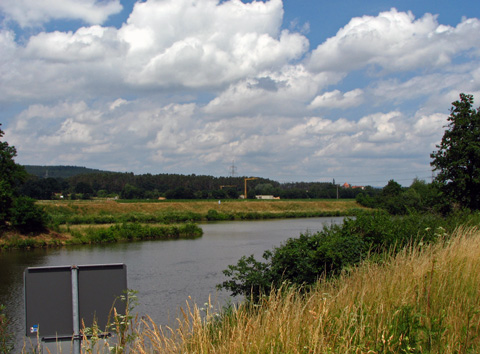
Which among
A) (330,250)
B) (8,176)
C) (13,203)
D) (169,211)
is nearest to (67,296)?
(330,250)

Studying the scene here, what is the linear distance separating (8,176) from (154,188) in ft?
348

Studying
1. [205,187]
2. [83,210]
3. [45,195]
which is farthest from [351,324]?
[205,187]

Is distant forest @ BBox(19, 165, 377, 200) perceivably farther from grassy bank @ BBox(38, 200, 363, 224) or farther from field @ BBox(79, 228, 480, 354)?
field @ BBox(79, 228, 480, 354)

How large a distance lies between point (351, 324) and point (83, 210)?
64674 mm

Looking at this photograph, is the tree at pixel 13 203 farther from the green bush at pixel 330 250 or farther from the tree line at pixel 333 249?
the green bush at pixel 330 250

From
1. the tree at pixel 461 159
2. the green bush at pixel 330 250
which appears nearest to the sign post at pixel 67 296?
the green bush at pixel 330 250

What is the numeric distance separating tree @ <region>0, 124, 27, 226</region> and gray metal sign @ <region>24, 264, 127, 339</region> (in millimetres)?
34761

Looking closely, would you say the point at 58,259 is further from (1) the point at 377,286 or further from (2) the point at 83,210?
(2) the point at 83,210

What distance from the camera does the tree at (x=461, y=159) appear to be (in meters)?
21.0

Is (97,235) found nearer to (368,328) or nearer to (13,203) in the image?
(13,203)

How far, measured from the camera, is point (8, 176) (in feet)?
126

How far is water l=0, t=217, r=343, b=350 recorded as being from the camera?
53.1 feet

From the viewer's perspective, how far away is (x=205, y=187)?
15600 centimetres

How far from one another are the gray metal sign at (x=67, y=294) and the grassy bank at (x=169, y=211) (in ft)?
125
